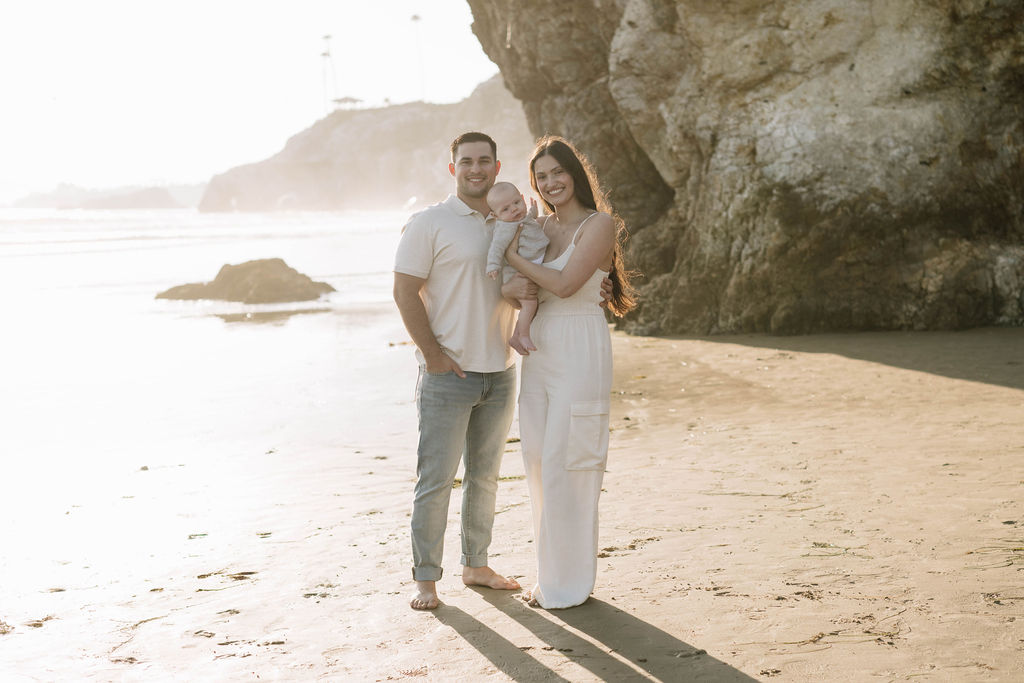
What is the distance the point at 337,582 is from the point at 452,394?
3.79 ft

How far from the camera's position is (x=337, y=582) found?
A: 476cm

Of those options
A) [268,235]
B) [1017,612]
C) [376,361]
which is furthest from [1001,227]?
[268,235]

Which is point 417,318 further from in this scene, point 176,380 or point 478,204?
point 176,380

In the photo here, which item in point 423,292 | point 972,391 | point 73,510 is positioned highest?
point 423,292

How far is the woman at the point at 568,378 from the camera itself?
13.7 feet

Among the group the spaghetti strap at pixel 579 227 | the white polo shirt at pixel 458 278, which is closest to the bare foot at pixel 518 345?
the white polo shirt at pixel 458 278

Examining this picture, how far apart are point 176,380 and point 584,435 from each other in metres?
7.73

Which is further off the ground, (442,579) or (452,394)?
(452,394)

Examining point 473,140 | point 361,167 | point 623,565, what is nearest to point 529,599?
point 623,565

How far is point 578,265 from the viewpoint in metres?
4.12

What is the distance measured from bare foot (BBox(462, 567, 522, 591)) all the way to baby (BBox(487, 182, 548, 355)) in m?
1.13

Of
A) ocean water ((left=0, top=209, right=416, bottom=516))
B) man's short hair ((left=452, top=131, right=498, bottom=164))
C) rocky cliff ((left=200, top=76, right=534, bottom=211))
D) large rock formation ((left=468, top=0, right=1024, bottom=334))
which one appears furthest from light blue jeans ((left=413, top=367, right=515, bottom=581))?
rocky cliff ((left=200, top=76, right=534, bottom=211))

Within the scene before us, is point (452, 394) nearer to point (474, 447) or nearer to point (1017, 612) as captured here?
point (474, 447)

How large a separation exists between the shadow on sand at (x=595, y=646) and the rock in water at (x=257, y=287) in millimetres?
14963
